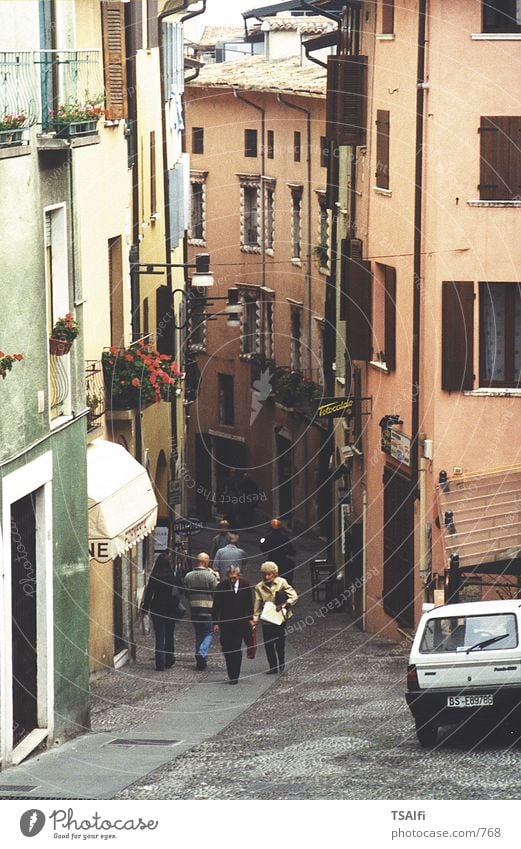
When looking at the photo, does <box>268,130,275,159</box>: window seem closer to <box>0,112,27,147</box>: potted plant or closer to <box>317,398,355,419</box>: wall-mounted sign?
<box>317,398,355,419</box>: wall-mounted sign

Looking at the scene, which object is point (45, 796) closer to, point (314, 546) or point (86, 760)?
point (86, 760)

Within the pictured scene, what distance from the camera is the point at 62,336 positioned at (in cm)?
2123

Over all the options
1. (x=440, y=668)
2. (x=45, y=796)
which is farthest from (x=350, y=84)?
(x=45, y=796)

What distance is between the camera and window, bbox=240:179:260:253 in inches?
2055

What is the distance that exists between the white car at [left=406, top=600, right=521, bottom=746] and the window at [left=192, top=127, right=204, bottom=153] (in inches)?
1361

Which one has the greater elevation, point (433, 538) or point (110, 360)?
point (110, 360)

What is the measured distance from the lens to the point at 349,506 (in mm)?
36750

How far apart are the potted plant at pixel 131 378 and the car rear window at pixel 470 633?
7631 millimetres

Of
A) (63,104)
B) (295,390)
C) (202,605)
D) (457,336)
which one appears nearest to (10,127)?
(63,104)

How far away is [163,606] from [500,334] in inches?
265

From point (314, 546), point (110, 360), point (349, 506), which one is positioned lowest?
point (314, 546)

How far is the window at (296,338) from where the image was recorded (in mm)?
49312

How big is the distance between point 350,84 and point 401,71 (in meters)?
2.49

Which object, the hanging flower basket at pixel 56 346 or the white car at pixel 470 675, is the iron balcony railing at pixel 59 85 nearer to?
the hanging flower basket at pixel 56 346
